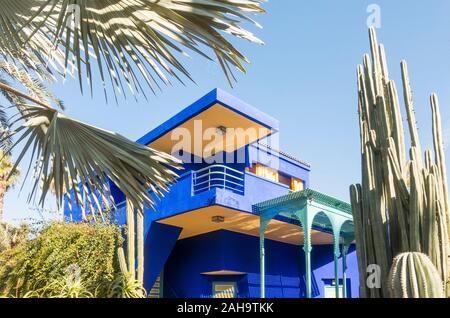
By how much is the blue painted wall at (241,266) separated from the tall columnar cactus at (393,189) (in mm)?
8558

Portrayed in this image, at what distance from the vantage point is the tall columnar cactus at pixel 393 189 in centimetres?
577

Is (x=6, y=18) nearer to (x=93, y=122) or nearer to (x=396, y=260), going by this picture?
(x=93, y=122)

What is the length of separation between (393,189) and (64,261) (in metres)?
9.22

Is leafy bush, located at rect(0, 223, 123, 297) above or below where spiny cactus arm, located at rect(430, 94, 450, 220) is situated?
below

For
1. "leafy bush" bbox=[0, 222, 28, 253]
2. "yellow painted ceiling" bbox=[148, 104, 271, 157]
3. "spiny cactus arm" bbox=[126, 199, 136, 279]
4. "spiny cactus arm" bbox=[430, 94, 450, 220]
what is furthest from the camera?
"leafy bush" bbox=[0, 222, 28, 253]

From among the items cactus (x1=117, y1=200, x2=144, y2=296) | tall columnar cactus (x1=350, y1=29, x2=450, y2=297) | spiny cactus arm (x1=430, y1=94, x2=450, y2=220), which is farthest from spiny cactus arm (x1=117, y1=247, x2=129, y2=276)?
spiny cactus arm (x1=430, y1=94, x2=450, y2=220)

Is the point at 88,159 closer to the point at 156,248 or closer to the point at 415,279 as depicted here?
the point at 415,279

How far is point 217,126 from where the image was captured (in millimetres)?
14258

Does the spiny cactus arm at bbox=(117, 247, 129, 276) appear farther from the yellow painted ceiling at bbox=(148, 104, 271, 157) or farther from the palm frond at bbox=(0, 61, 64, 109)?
the palm frond at bbox=(0, 61, 64, 109)

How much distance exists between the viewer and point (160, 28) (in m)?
4.50

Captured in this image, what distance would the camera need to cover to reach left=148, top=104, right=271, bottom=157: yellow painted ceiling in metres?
13.4

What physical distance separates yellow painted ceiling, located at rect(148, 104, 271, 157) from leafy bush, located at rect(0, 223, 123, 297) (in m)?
3.91

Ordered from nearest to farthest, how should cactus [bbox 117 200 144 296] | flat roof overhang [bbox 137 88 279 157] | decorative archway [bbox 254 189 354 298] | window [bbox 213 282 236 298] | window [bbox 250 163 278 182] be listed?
cactus [bbox 117 200 144 296] → decorative archway [bbox 254 189 354 298] → flat roof overhang [bbox 137 88 279 157] → window [bbox 213 282 236 298] → window [bbox 250 163 278 182]

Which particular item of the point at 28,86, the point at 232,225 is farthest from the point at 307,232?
the point at 28,86
